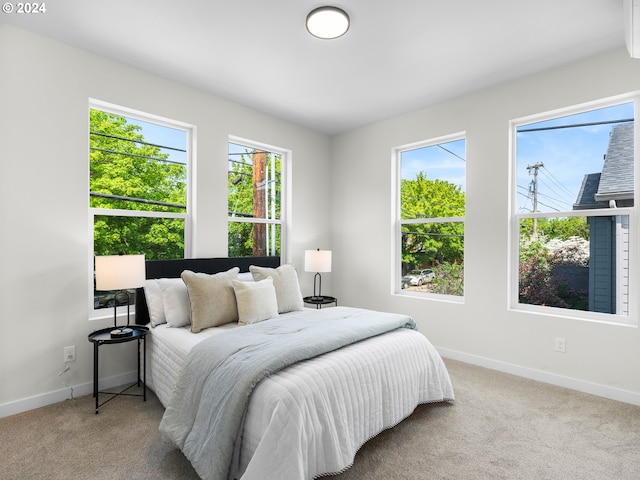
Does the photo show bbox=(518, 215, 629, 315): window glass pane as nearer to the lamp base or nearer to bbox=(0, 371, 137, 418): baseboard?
the lamp base

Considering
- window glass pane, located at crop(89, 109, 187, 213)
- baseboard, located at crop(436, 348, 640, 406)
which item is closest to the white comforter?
baseboard, located at crop(436, 348, 640, 406)

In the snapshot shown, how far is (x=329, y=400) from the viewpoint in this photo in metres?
1.82

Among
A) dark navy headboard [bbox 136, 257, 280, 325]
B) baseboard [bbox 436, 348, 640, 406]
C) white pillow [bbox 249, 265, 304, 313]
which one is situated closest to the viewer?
baseboard [bbox 436, 348, 640, 406]

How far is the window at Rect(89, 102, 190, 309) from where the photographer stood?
303 cm

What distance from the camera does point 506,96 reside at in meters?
3.39

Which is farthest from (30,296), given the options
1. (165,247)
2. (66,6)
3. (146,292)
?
(66,6)

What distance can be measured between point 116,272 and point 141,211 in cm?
84

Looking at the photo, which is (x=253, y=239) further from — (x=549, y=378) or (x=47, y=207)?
(x=549, y=378)

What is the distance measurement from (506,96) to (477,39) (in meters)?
0.95

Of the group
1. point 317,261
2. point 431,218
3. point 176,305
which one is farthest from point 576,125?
point 176,305

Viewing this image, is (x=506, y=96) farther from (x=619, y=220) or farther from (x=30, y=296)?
(x=30, y=296)

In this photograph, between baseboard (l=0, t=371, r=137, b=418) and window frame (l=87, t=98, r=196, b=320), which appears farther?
window frame (l=87, t=98, r=196, b=320)

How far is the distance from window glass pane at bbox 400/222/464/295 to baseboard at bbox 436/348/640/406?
67 cm

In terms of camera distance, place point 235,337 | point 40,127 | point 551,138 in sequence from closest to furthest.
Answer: point 235,337
point 40,127
point 551,138
